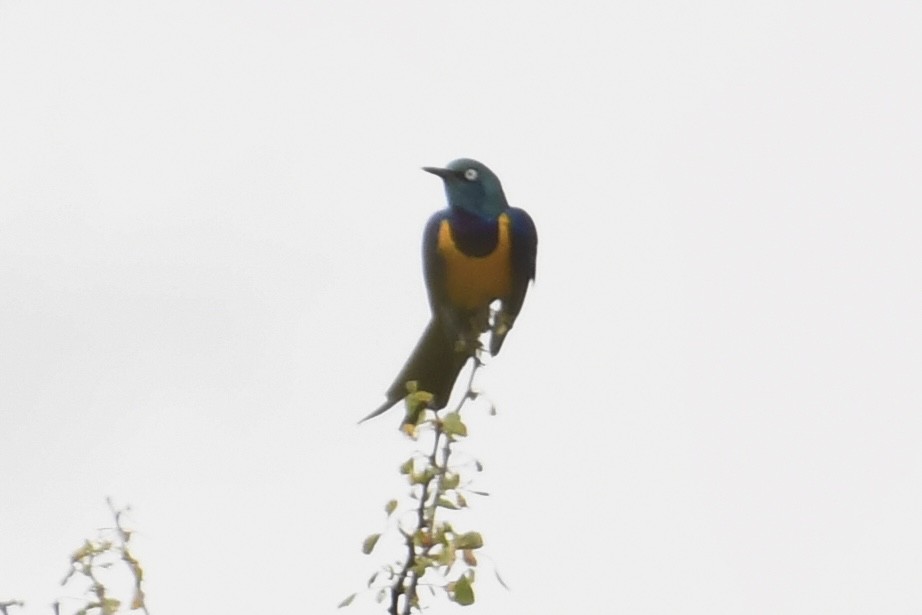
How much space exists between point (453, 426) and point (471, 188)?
2642mm

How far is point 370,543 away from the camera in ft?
12.5

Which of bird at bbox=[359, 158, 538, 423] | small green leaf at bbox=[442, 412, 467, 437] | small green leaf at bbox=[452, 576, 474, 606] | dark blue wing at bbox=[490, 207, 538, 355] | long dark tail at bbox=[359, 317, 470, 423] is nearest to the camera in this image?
small green leaf at bbox=[452, 576, 474, 606]

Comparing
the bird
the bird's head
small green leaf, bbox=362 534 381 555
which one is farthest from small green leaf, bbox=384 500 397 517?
the bird's head

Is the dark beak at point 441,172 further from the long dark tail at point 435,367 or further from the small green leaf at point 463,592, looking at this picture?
the small green leaf at point 463,592

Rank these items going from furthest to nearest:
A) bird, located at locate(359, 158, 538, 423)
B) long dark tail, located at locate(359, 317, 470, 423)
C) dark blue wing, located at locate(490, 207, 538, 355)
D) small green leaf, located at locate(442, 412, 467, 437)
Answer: dark blue wing, located at locate(490, 207, 538, 355), bird, located at locate(359, 158, 538, 423), long dark tail, located at locate(359, 317, 470, 423), small green leaf, located at locate(442, 412, 467, 437)

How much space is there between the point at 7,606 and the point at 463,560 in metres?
1.19

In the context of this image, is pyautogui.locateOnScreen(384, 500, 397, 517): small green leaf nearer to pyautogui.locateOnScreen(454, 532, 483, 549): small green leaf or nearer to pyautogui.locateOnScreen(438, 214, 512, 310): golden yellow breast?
pyautogui.locateOnScreen(454, 532, 483, 549): small green leaf

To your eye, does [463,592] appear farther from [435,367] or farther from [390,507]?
[435,367]

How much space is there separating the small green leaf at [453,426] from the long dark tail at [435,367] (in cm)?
146

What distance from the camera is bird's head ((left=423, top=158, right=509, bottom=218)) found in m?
6.25

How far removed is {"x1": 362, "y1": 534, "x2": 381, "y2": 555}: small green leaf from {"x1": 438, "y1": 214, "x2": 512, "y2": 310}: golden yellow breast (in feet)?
7.61

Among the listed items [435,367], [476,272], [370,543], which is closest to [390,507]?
[370,543]

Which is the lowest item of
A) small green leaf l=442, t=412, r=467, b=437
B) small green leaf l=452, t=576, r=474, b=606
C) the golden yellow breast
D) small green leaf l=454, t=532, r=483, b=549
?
small green leaf l=452, t=576, r=474, b=606

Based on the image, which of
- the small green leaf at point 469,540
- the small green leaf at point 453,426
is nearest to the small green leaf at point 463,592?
the small green leaf at point 469,540
